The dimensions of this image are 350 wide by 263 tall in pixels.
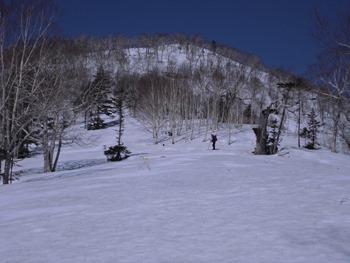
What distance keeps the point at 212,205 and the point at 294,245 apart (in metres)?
2.83

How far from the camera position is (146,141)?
46.8m

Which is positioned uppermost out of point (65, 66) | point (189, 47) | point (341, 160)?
point (189, 47)

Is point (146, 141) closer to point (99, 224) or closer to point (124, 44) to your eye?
point (99, 224)

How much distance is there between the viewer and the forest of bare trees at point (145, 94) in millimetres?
14320

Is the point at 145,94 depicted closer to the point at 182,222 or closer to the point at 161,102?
the point at 161,102

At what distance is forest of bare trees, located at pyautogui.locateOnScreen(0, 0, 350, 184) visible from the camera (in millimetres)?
14320

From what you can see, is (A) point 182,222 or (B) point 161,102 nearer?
(A) point 182,222

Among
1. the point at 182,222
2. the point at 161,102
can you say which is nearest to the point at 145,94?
the point at 161,102

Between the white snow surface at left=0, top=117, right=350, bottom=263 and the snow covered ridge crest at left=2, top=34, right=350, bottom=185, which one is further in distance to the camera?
the snow covered ridge crest at left=2, top=34, right=350, bottom=185

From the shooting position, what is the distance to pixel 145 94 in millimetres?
47594

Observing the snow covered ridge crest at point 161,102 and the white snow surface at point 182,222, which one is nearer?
the white snow surface at point 182,222

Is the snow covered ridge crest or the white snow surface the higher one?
the snow covered ridge crest

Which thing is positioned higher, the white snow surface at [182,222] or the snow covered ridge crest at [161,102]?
the snow covered ridge crest at [161,102]

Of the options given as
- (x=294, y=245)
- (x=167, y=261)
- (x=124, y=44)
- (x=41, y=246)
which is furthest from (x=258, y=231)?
(x=124, y=44)
